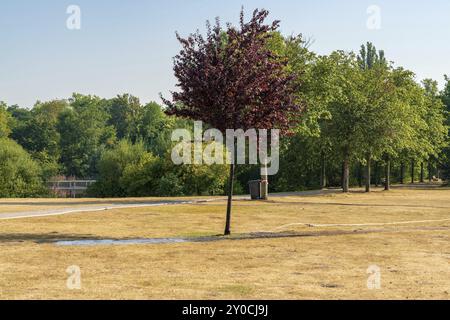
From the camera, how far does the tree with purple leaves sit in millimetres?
16656

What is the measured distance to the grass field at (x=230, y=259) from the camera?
9.33m

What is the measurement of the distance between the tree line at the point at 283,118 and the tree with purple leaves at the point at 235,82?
3 cm

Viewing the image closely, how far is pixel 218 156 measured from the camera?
51.4 m

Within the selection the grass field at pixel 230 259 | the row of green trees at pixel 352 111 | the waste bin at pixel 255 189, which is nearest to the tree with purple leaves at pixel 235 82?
the grass field at pixel 230 259

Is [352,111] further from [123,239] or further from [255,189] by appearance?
[123,239]

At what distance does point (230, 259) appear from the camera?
12711mm

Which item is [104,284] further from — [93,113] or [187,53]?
[93,113]

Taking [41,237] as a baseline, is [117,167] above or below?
above

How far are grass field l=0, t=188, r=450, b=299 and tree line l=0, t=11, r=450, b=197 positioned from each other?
3.64 metres

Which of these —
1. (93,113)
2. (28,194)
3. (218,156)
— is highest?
(93,113)

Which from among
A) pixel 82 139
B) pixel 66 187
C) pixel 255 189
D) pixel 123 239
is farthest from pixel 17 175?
pixel 123 239

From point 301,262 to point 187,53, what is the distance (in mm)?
7981

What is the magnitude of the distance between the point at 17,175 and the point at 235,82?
45.4 meters
